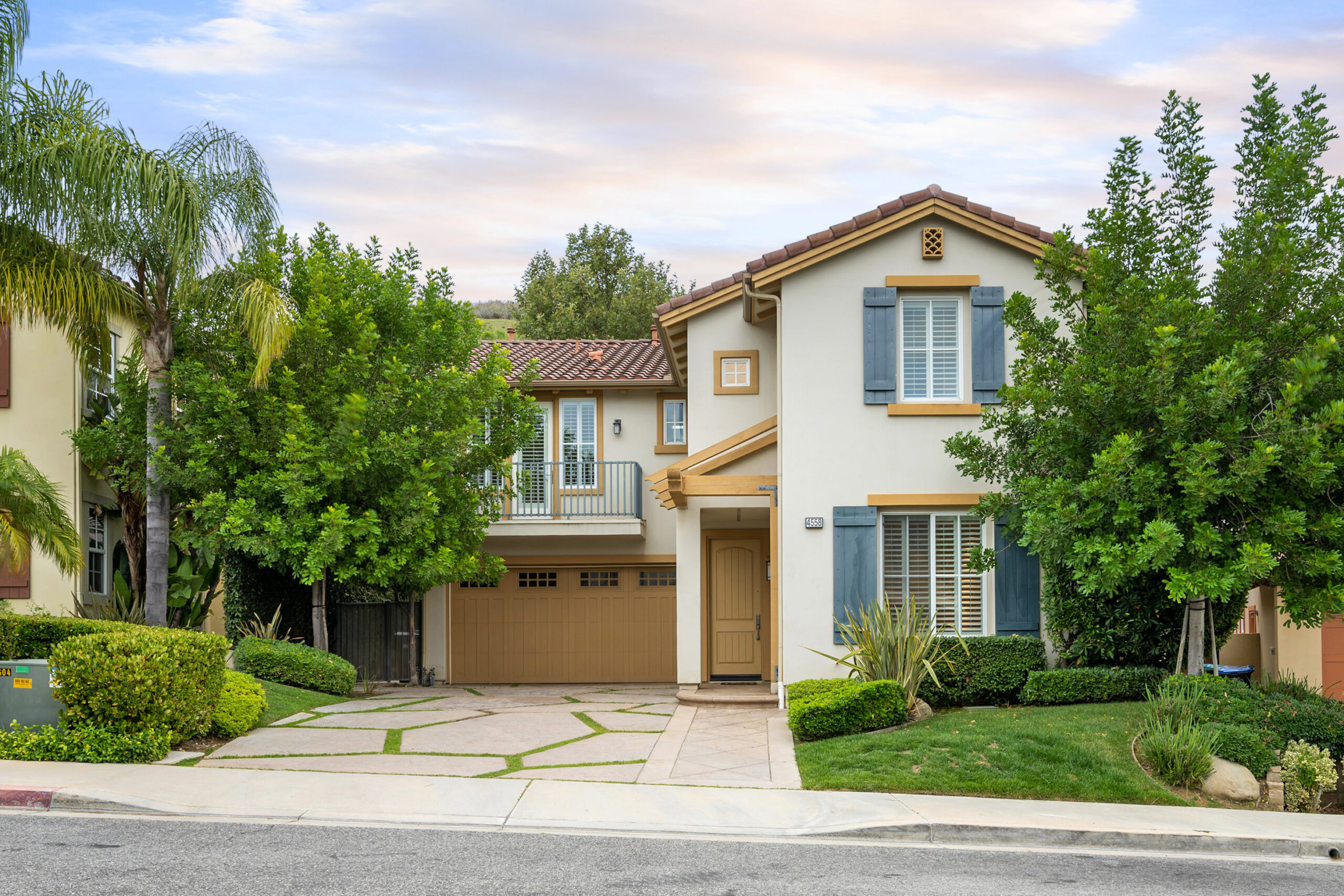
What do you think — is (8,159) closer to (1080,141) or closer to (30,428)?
(30,428)

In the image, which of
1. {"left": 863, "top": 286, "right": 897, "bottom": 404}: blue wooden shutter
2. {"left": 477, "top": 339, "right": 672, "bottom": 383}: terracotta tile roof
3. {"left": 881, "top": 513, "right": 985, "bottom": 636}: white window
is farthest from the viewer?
{"left": 477, "top": 339, "right": 672, "bottom": 383}: terracotta tile roof

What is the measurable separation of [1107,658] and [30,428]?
623 inches

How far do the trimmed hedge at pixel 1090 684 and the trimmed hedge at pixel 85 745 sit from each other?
9.17m

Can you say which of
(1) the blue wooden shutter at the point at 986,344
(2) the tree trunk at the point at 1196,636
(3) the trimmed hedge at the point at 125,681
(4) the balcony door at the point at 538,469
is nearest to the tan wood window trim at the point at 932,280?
(1) the blue wooden shutter at the point at 986,344

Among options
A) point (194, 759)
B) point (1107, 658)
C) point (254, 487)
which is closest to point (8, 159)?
point (254, 487)

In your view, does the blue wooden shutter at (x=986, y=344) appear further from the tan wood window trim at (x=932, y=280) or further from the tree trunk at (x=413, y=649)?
the tree trunk at (x=413, y=649)

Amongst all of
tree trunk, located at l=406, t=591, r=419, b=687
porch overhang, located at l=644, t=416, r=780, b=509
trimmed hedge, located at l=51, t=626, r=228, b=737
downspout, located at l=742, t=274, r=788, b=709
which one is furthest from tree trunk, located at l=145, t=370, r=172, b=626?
downspout, located at l=742, t=274, r=788, b=709

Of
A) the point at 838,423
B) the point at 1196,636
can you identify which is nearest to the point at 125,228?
the point at 838,423

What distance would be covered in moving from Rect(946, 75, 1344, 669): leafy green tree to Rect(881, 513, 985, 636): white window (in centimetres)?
187

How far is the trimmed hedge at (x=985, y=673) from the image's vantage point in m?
13.1

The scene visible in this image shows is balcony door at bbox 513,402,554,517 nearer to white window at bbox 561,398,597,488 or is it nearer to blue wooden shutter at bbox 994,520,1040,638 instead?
white window at bbox 561,398,597,488

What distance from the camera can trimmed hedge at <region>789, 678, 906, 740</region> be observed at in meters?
11.1

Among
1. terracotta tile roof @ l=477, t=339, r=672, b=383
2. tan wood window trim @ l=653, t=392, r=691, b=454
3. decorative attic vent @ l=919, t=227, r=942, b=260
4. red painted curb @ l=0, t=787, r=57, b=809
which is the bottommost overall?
red painted curb @ l=0, t=787, r=57, b=809

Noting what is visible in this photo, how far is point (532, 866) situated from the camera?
271 inches
